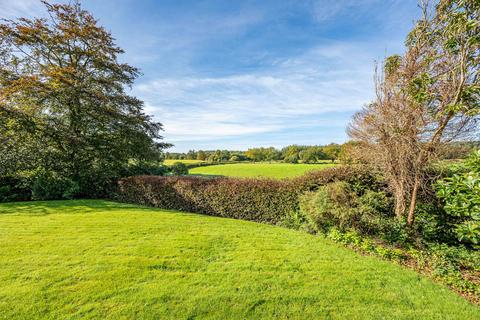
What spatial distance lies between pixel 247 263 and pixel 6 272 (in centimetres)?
413

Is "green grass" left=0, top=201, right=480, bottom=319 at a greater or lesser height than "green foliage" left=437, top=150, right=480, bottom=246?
lesser

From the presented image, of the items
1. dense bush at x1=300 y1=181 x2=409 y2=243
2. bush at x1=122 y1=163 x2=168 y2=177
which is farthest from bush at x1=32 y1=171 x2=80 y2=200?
dense bush at x1=300 y1=181 x2=409 y2=243

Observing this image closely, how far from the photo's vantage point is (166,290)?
10.2 feet

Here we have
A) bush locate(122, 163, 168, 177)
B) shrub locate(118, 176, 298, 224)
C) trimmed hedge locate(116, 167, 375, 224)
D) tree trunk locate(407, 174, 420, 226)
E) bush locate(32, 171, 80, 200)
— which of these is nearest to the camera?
tree trunk locate(407, 174, 420, 226)

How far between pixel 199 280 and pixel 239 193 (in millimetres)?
4735

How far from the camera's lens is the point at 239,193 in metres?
8.04

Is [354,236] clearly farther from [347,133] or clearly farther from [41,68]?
[41,68]

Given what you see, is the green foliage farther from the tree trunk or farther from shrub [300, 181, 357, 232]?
shrub [300, 181, 357, 232]

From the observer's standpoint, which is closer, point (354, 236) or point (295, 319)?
point (295, 319)

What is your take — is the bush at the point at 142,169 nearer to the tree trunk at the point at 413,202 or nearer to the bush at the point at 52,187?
the bush at the point at 52,187

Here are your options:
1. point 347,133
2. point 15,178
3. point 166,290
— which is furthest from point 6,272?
point 15,178

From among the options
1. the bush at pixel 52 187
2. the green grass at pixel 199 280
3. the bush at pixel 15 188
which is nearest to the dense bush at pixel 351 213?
the green grass at pixel 199 280

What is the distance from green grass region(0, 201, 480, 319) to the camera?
9.09 feet

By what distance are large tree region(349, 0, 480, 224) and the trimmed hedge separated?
3.90 ft
